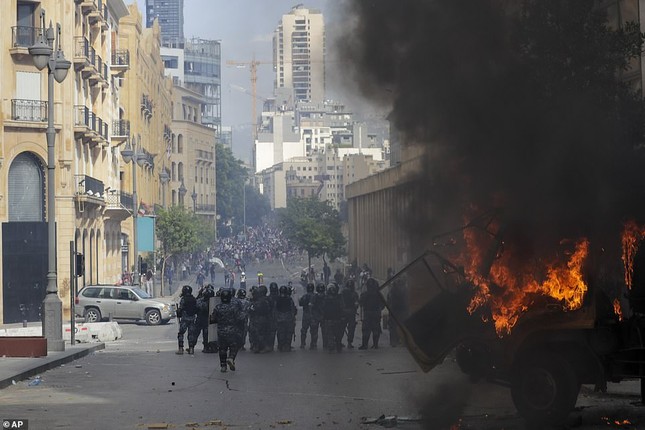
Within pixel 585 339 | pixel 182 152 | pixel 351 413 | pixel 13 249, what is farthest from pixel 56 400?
pixel 182 152

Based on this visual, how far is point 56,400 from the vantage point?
1510 centimetres

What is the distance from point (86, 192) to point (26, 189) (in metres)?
4.33

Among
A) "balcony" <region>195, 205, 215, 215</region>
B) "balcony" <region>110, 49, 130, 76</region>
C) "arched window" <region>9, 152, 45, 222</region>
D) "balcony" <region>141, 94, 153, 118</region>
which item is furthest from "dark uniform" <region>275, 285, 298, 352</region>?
"balcony" <region>195, 205, 215, 215</region>

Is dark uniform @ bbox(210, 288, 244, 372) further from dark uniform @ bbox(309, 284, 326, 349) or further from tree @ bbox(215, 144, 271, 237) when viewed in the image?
tree @ bbox(215, 144, 271, 237)

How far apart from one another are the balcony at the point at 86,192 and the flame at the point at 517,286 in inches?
1229

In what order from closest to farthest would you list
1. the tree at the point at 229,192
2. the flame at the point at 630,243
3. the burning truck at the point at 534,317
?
the burning truck at the point at 534,317 → the flame at the point at 630,243 → the tree at the point at 229,192

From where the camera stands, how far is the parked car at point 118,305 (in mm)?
35469

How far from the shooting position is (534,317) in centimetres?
1188

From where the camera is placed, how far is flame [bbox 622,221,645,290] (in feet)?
40.2

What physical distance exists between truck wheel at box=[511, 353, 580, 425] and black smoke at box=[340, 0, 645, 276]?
152cm

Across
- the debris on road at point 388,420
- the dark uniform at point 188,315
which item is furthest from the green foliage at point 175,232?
the debris on road at point 388,420

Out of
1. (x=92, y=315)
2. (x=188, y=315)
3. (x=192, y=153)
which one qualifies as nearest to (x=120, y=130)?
(x=92, y=315)

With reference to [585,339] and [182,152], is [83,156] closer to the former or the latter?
[585,339]

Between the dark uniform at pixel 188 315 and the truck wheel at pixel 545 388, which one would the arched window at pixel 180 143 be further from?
the truck wheel at pixel 545 388
